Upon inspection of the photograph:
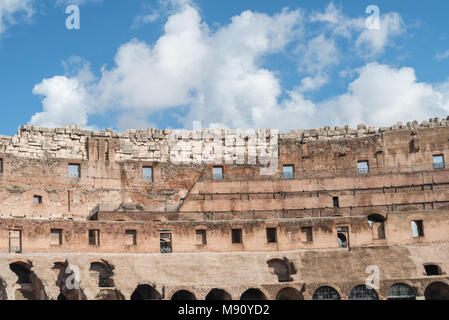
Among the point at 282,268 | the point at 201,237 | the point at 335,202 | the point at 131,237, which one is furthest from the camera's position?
the point at 335,202

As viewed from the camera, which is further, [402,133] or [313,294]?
[402,133]

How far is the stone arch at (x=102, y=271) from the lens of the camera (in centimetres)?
4628

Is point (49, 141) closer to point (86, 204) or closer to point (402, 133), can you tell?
point (86, 204)

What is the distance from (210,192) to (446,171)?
1909cm

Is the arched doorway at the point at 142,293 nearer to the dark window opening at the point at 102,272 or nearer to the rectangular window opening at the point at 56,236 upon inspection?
the dark window opening at the point at 102,272

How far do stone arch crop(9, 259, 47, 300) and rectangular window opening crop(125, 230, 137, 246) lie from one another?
7.62 m

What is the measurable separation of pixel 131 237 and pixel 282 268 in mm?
11239

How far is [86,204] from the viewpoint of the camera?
183 ft

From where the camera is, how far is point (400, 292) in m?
44.5

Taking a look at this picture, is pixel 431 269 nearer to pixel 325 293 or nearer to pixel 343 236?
pixel 343 236

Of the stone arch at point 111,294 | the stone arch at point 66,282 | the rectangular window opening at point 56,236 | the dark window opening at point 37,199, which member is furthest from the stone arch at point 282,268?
the dark window opening at point 37,199

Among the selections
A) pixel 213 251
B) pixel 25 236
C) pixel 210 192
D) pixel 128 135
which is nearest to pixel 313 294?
pixel 213 251

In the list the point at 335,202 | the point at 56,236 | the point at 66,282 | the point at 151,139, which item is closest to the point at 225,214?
the point at 335,202

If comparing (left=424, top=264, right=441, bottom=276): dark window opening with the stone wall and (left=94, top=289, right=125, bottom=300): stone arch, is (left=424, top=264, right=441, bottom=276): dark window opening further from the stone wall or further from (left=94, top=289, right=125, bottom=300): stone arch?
(left=94, top=289, right=125, bottom=300): stone arch
